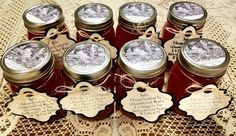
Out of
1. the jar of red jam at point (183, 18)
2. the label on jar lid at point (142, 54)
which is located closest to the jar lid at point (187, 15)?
the jar of red jam at point (183, 18)

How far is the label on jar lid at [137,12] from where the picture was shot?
2.35ft

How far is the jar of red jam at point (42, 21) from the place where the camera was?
698 mm

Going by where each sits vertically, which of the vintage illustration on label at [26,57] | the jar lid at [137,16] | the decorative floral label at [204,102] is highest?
the jar lid at [137,16]

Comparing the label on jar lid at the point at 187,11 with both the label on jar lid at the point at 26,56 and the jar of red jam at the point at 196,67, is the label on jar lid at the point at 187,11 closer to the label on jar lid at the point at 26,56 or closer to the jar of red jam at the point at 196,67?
the jar of red jam at the point at 196,67

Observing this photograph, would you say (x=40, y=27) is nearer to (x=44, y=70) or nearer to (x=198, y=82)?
(x=44, y=70)

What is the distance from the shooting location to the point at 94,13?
729 millimetres

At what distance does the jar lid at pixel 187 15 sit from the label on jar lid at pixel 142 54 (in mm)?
100

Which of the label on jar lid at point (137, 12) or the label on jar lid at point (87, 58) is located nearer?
the label on jar lid at point (87, 58)

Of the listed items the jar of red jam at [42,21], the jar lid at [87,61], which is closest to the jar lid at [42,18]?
the jar of red jam at [42,21]

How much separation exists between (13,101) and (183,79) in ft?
1.11

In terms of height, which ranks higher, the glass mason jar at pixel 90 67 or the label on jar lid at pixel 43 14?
the label on jar lid at pixel 43 14

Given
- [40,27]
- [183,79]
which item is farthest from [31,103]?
[183,79]

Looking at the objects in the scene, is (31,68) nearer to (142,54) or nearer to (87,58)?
(87,58)

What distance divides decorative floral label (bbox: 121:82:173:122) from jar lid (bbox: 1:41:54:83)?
0.56ft
